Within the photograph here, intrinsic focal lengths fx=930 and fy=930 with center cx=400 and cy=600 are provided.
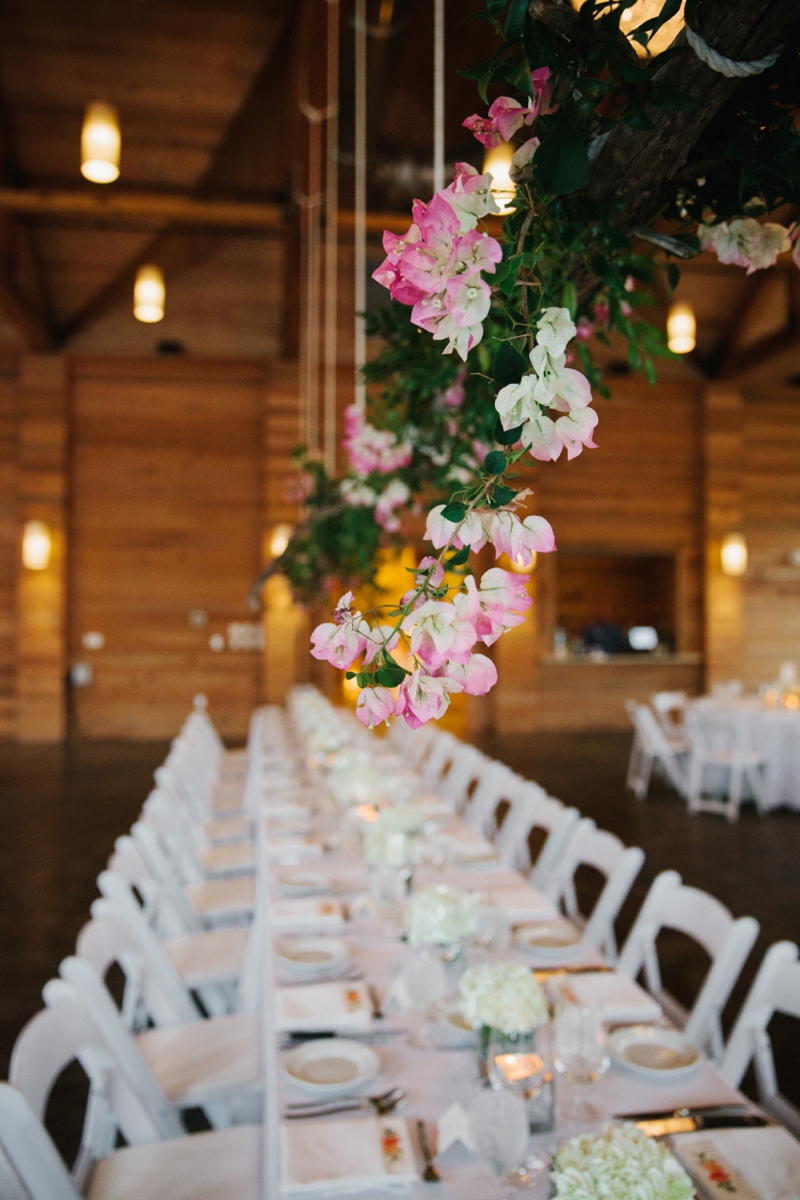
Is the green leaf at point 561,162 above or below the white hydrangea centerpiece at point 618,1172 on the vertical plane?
above

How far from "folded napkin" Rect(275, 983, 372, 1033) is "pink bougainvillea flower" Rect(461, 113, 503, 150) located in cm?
171

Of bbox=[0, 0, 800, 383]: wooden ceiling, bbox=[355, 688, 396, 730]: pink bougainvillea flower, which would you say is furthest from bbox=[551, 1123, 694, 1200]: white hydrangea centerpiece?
bbox=[0, 0, 800, 383]: wooden ceiling

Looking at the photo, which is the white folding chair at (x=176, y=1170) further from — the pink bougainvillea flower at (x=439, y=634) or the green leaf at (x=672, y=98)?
the green leaf at (x=672, y=98)

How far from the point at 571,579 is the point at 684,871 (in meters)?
9.10

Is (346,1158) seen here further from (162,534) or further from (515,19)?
(162,534)

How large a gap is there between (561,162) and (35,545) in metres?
10.8

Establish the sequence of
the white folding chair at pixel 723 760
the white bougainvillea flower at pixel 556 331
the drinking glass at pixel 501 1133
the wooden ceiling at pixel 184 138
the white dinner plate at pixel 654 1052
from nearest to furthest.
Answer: the white bougainvillea flower at pixel 556 331
the drinking glass at pixel 501 1133
the white dinner plate at pixel 654 1052
the white folding chair at pixel 723 760
the wooden ceiling at pixel 184 138

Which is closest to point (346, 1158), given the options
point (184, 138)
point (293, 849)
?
point (293, 849)

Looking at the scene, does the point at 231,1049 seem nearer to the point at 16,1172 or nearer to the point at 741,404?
the point at 16,1172

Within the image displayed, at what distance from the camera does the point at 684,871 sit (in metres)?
5.68

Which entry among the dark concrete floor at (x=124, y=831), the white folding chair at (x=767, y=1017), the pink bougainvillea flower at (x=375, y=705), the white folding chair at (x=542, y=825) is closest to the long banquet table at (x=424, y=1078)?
the white folding chair at (x=767, y=1017)

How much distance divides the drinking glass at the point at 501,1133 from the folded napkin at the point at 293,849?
2.13 metres

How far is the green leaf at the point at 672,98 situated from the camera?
96 centimetres

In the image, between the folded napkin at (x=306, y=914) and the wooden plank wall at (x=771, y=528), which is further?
the wooden plank wall at (x=771, y=528)
